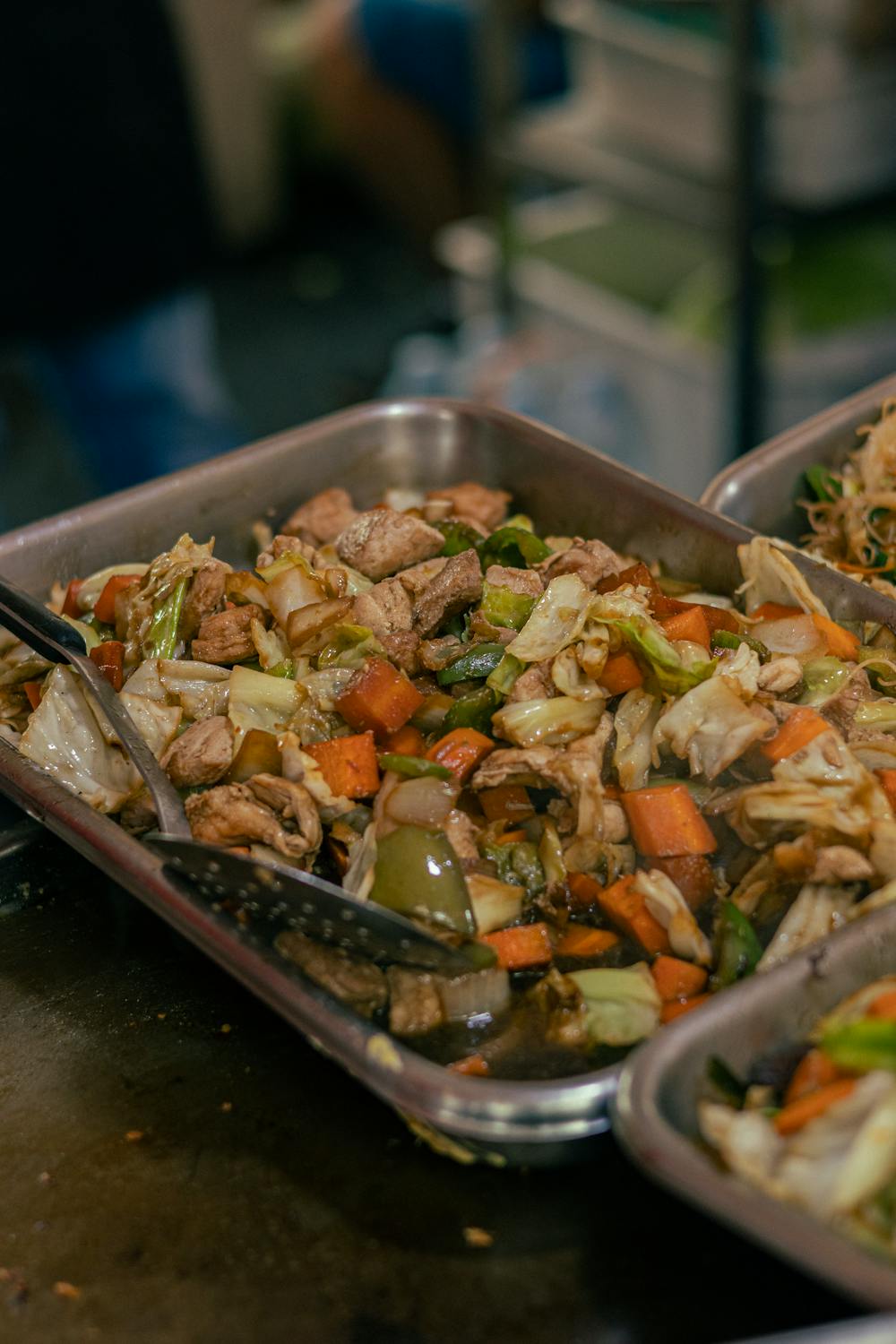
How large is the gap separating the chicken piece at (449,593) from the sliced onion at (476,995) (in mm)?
524

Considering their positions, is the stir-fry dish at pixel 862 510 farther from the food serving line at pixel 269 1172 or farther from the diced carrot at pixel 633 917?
the food serving line at pixel 269 1172

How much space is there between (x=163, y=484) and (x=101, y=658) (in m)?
0.43

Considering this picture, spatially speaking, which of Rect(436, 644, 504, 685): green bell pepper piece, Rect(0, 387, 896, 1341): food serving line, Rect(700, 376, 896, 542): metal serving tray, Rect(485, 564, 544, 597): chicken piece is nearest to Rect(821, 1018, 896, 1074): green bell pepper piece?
Rect(0, 387, 896, 1341): food serving line

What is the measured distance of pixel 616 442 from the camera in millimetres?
4371

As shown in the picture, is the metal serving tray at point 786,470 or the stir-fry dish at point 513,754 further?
the metal serving tray at point 786,470

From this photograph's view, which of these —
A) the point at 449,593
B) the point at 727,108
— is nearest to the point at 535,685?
the point at 449,593

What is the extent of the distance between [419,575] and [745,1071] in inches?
34.6

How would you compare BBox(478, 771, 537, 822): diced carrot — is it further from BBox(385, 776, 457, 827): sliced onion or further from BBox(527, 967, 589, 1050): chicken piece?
BBox(527, 967, 589, 1050): chicken piece

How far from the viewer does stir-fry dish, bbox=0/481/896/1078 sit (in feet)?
4.50

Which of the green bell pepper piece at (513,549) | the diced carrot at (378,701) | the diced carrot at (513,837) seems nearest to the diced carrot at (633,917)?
the diced carrot at (513,837)

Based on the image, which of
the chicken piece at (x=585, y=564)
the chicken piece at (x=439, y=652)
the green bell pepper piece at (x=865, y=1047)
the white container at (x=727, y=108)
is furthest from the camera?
the white container at (x=727, y=108)

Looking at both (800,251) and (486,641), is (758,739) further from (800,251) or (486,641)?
(800,251)

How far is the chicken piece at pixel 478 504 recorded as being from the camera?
2109 mm

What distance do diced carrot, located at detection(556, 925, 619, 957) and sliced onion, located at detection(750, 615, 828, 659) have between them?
19.3 inches
